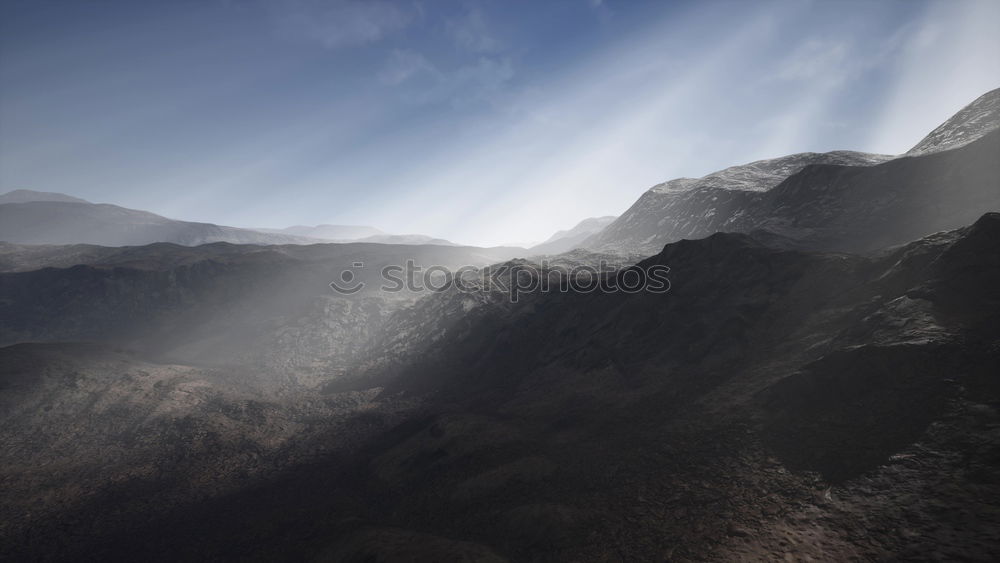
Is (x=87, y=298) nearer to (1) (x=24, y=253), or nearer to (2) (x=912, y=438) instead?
(1) (x=24, y=253)

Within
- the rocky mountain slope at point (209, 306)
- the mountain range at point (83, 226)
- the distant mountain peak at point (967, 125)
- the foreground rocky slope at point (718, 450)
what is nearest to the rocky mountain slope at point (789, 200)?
the distant mountain peak at point (967, 125)

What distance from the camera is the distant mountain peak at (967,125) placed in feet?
186

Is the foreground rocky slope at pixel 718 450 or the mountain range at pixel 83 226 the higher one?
the mountain range at pixel 83 226

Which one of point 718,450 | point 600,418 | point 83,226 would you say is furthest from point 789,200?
point 83,226

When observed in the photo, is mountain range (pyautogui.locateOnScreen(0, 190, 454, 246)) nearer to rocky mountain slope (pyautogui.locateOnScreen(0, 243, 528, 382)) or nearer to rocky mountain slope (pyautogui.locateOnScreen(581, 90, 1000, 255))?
rocky mountain slope (pyautogui.locateOnScreen(0, 243, 528, 382))

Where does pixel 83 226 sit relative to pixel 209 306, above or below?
above

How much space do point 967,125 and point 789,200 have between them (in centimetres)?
2831

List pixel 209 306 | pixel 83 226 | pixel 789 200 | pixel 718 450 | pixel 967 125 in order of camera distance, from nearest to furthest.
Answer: pixel 718 450 → pixel 967 125 → pixel 789 200 → pixel 209 306 → pixel 83 226

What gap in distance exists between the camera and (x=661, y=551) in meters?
13.3

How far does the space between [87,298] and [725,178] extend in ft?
453

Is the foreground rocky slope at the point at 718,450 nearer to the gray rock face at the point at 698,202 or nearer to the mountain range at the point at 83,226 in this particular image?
the gray rock face at the point at 698,202

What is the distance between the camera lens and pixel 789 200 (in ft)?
212

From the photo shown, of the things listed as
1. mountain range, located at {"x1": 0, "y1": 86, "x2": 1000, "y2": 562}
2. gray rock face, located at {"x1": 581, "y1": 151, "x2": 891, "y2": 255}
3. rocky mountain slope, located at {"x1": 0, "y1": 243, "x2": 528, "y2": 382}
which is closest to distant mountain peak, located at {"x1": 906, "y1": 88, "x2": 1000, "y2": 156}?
mountain range, located at {"x1": 0, "y1": 86, "x2": 1000, "y2": 562}

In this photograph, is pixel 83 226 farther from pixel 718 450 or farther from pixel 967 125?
pixel 967 125
